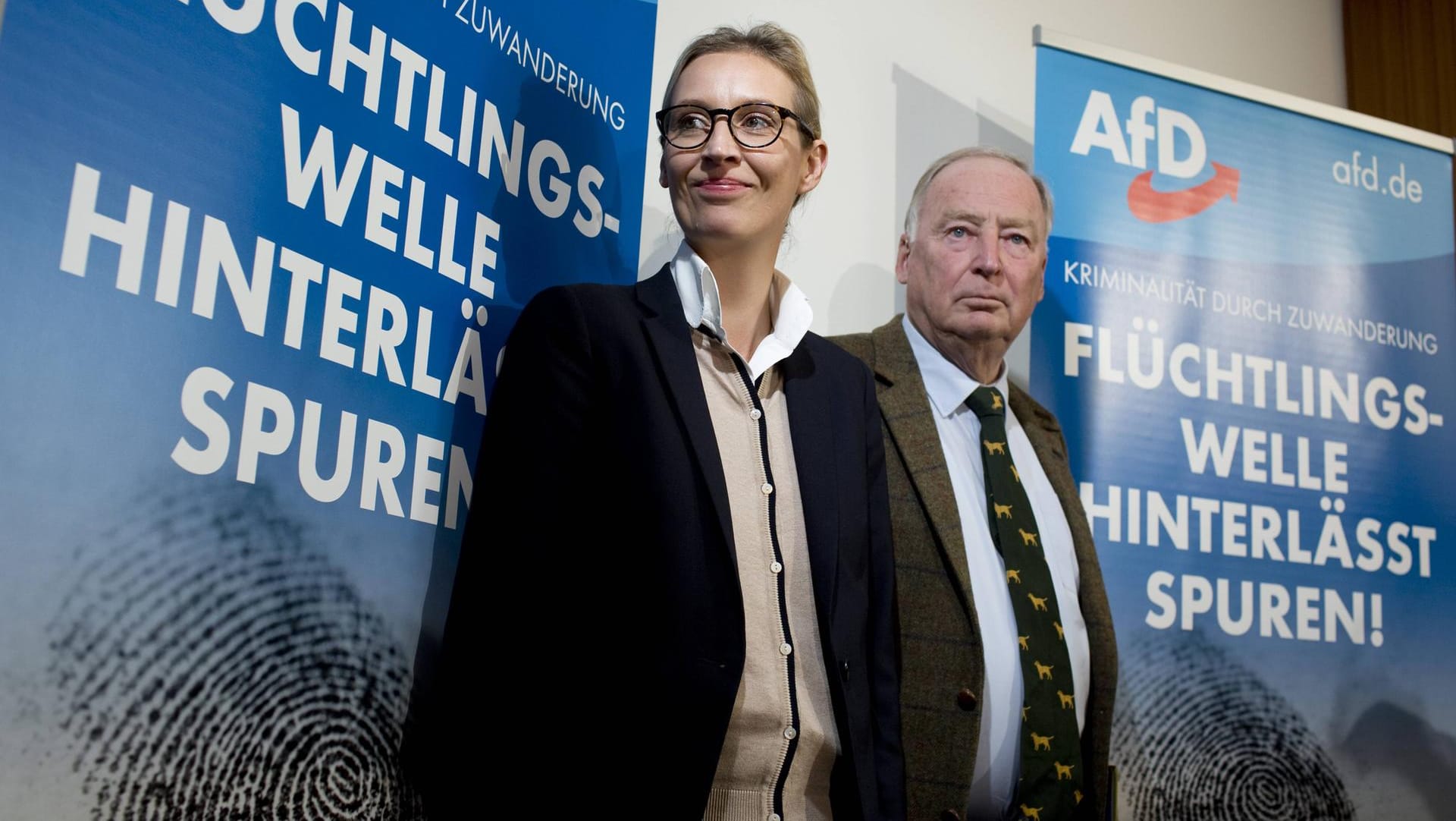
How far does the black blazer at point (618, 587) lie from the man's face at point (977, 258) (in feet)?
2.66

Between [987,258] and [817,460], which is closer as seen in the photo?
[817,460]

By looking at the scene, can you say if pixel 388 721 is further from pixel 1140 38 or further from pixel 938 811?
pixel 1140 38

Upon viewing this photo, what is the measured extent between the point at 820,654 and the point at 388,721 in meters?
0.57

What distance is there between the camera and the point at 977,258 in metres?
2.52

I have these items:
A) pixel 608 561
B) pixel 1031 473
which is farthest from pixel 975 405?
pixel 608 561

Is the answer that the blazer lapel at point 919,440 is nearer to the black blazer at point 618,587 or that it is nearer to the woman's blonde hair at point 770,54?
the black blazer at point 618,587

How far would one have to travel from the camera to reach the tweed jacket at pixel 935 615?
1.99 meters

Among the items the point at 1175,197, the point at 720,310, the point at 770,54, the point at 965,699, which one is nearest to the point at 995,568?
the point at 965,699

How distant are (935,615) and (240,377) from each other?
115cm

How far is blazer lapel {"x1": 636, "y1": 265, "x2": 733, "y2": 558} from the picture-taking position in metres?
1.57

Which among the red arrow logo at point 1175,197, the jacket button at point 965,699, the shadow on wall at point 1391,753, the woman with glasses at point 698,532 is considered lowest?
the shadow on wall at point 1391,753

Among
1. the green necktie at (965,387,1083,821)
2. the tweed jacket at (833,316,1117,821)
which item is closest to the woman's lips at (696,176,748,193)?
the tweed jacket at (833,316,1117,821)

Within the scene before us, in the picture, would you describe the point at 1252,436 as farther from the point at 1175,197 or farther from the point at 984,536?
the point at 984,536

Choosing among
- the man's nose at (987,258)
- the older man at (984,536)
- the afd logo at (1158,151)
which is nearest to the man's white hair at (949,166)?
the older man at (984,536)
